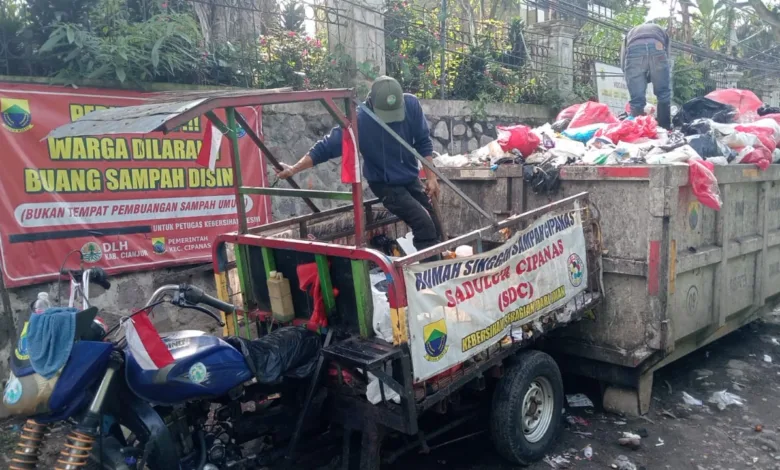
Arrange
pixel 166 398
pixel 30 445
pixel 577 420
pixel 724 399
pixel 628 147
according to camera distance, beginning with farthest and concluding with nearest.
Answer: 1. pixel 724 399
2. pixel 628 147
3. pixel 577 420
4. pixel 166 398
5. pixel 30 445

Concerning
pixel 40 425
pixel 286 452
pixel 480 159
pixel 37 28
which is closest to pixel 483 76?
pixel 480 159

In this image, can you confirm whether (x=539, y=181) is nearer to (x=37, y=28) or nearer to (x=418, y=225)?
(x=418, y=225)

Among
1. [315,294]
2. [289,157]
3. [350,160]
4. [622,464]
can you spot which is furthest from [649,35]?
[315,294]

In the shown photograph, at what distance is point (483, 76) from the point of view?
8562mm

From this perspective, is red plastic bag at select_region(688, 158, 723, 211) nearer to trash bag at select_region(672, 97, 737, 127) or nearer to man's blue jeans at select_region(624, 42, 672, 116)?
trash bag at select_region(672, 97, 737, 127)

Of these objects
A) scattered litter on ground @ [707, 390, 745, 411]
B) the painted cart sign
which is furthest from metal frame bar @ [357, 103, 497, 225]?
scattered litter on ground @ [707, 390, 745, 411]

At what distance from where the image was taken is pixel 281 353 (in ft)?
9.96

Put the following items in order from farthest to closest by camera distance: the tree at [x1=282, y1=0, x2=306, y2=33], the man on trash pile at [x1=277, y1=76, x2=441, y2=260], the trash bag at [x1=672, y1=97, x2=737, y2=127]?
1. the tree at [x1=282, y1=0, x2=306, y2=33]
2. the trash bag at [x1=672, y1=97, x2=737, y2=127]
3. the man on trash pile at [x1=277, y1=76, x2=441, y2=260]

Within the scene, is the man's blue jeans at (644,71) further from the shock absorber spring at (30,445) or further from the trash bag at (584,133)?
the shock absorber spring at (30,445)

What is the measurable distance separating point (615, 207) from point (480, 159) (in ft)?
4.09

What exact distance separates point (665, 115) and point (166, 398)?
19.0 ft

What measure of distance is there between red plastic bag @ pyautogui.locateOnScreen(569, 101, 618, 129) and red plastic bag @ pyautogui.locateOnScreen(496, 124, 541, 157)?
4.07 feet

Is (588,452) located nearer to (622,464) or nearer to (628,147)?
(622,464)

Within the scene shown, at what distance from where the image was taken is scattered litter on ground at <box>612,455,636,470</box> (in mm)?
3648
